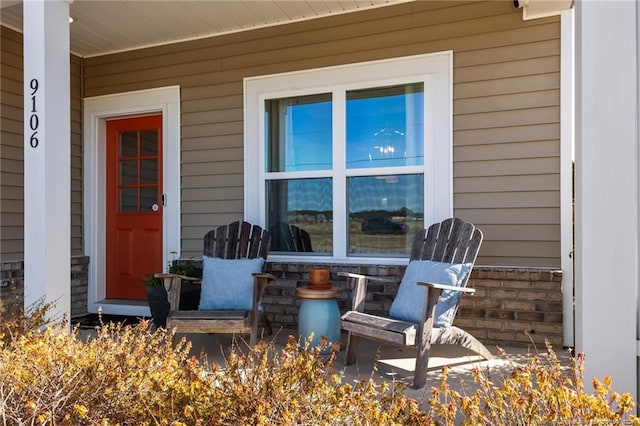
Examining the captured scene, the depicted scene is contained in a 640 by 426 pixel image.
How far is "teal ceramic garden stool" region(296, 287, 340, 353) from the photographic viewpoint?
3562mm

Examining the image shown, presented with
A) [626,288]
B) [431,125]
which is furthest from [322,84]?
[626,288]

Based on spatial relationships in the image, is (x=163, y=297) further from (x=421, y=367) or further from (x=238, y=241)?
(x=421, y=367)

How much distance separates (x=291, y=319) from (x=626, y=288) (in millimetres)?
2996

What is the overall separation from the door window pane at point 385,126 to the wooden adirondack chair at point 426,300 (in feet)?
Result: 2.58

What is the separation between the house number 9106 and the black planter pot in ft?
5.05

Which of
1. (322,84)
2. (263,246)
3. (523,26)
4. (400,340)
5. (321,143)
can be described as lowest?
(400,340)

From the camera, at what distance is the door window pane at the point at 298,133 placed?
14.2 ft

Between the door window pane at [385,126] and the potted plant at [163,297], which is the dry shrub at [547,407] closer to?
the door window pane at [385,126]

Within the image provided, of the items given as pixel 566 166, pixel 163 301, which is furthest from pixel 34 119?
pixel 566 166

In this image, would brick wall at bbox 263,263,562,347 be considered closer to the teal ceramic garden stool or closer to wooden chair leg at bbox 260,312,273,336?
the teal ceramic garden stool

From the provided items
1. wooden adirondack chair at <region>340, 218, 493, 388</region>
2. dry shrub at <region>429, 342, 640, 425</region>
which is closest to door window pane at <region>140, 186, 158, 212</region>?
wooden adirondack chair at <region>340, 218, 493, 388</region>

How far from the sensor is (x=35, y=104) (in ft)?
10.2

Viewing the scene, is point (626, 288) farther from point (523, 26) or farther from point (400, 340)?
point (523, 26)

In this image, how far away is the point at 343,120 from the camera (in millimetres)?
4219
